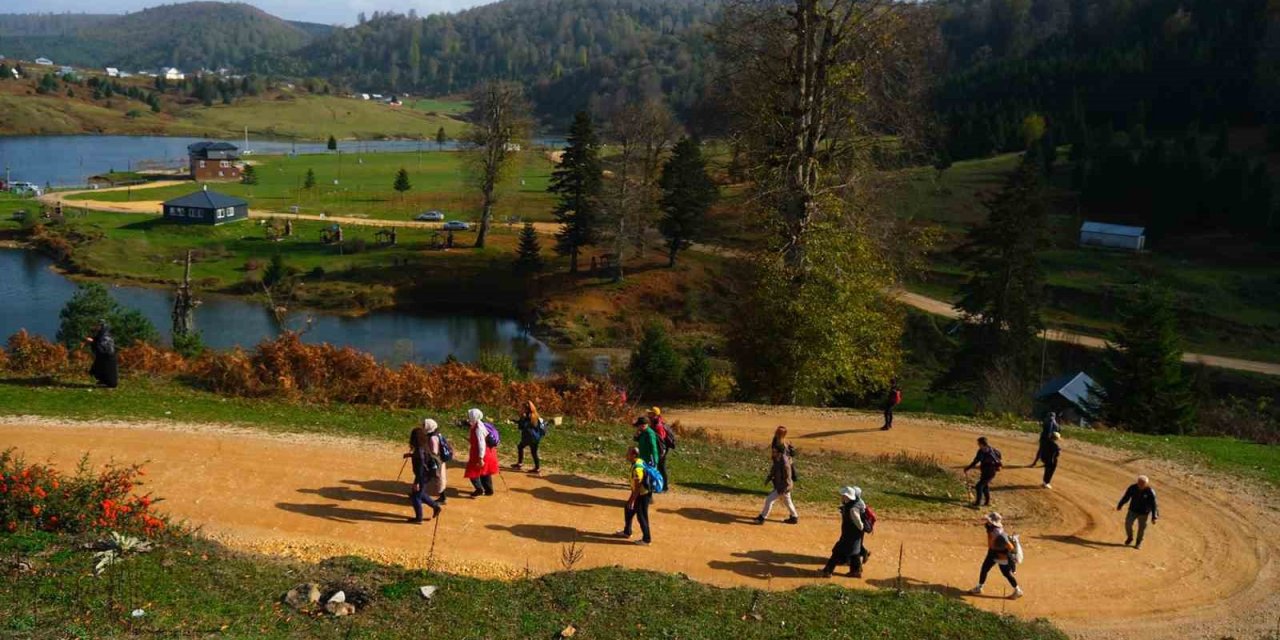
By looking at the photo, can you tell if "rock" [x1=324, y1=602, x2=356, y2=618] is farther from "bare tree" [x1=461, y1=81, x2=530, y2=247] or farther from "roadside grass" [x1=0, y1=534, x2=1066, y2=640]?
"bare tree" [x1=461, y1=81, x2=530, y2=247]

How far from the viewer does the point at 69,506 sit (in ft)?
41.7

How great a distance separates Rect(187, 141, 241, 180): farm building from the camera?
96.2 metres

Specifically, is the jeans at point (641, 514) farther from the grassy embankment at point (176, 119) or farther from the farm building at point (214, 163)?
the grassy embankment at point (176, 119)

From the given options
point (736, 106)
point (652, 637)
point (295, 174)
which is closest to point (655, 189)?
point (736, 106)

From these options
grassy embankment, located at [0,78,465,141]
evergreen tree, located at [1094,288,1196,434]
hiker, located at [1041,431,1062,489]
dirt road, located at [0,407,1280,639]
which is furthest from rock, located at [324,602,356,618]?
grassy embankment, located at [0,78,465,141]

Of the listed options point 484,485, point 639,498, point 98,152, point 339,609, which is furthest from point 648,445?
point 98,152

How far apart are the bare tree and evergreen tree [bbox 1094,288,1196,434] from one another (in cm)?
4468

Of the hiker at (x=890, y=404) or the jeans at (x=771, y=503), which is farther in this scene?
the hiker at (x=890, y=404)

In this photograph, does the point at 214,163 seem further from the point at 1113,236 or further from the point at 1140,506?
the point at 1140,506

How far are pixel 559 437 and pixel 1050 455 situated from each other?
10.2 m

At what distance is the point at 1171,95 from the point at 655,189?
2712 inches

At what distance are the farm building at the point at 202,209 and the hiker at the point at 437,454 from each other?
63722 millimetres

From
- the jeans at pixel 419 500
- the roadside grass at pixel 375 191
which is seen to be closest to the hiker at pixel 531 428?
the jeans at pixel 419 500

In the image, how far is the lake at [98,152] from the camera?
10680 cm
